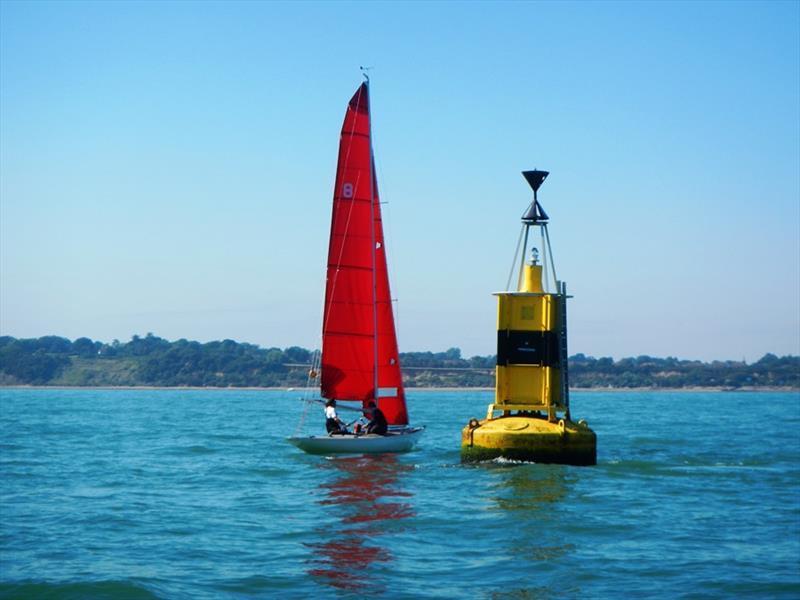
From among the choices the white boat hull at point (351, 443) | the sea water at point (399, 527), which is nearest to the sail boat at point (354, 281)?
the white boat hull at point (351, 443)

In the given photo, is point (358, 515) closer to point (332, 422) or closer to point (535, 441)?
point (535, 441)

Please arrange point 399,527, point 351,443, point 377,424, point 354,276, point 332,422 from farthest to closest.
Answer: point 354,276 → point 332,422 → point 377,424 → point 351,443 → point 399,527

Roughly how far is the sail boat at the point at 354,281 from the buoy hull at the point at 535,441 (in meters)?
8.69

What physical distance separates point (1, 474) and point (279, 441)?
18.8 meters

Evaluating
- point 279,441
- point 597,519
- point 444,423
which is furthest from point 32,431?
point 597,519

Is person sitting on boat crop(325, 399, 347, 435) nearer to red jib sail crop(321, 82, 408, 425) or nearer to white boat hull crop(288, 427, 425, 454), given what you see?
white boat hull crop(288, 427, 425, 454)

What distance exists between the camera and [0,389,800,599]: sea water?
18.4m

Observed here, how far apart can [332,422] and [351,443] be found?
67.3 inches

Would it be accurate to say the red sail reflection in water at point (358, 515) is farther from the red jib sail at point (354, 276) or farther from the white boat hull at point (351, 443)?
the red jib sail at point (354, 276)

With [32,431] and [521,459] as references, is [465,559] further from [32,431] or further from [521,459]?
[32,431]

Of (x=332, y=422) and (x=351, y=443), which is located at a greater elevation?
(x=332, y=422)

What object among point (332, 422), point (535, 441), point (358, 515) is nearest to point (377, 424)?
point (332, 422)

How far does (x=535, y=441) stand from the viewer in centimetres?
3167

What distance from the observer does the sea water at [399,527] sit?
18359mm
